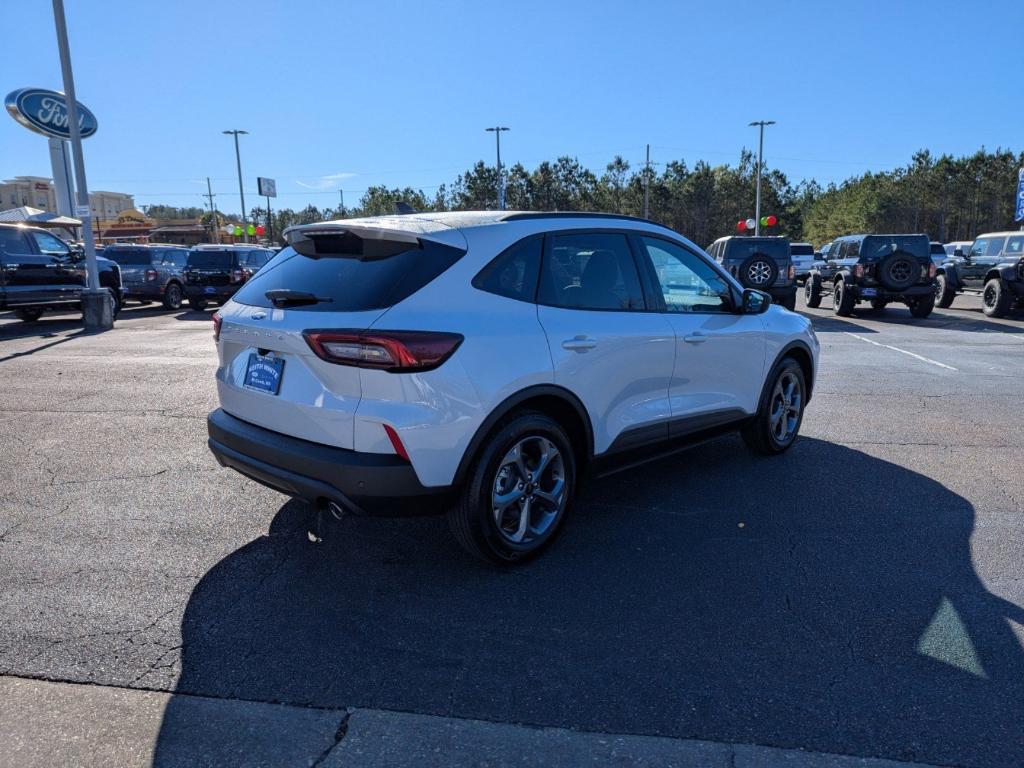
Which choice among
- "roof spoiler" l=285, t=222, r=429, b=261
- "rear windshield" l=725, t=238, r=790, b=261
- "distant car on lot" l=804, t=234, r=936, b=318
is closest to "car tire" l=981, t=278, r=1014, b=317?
"distant car on lot" l=804, t=234, r=936, b=318

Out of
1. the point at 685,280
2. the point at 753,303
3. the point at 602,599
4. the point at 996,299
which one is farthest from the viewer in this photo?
the point at 996,299

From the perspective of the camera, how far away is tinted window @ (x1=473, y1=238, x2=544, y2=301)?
346 centimetres

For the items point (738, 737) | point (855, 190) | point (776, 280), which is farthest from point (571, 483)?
point (855, 190)

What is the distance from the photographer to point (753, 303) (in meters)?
5.04

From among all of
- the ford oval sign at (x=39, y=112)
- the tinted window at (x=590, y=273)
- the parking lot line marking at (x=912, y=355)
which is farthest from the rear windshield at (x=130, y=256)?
the tinted window at (x=590, y=273)

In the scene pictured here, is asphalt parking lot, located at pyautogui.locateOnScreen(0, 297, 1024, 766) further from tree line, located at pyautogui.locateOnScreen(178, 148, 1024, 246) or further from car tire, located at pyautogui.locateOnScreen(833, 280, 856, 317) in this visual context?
tree line, located at pyautogui.locateOnScreen(178, 148, 1024, 246)

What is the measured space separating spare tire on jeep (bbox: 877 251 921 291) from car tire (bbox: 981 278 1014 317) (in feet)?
7.39

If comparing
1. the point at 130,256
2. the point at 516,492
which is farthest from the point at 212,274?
the point at 516,492

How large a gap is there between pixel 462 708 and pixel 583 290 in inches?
87.4

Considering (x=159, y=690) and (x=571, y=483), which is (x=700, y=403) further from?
(x=159, y=690)

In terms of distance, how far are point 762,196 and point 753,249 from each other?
59.2m

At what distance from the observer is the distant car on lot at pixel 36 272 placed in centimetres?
1334

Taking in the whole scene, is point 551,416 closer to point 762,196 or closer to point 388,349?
point 388,349

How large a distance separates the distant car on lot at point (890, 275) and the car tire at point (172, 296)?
54.9 ft
